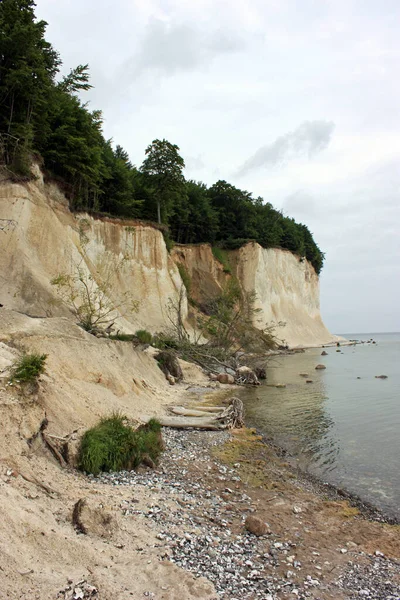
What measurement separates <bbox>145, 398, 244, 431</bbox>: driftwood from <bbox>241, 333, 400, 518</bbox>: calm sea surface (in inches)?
44.2

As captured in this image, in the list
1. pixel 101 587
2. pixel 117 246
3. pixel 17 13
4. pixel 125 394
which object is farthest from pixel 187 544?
pixel 117 246

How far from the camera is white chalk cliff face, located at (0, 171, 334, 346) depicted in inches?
728

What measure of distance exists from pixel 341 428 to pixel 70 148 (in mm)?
22391

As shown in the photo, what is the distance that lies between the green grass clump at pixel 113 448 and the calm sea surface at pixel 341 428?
154 inches

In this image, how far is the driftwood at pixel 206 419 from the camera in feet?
34.5

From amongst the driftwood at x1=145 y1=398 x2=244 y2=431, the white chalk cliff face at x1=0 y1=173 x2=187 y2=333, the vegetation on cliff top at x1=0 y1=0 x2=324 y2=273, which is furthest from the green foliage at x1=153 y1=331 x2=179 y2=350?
the vegetation on cliff top at x1=0 y1=0 x2=324 y2=273

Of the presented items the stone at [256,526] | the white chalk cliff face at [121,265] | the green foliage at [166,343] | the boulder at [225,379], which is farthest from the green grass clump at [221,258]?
the stone at [256,526]

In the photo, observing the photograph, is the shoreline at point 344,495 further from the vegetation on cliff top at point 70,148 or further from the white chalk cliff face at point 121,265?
the white chalk cliff face at point 121,265

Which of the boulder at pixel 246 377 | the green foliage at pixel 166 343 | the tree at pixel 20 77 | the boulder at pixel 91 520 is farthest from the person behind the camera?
the green foliage at pixel 166 343

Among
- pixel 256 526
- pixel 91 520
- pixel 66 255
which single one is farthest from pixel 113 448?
pixel 66 255

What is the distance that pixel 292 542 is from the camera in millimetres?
4887

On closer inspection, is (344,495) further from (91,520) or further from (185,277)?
(185,277)

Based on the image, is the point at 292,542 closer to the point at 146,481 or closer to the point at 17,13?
the point at 146,481

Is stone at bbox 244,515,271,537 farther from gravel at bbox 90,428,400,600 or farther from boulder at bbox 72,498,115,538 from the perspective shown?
boulder at bbox 72,498,115,538
